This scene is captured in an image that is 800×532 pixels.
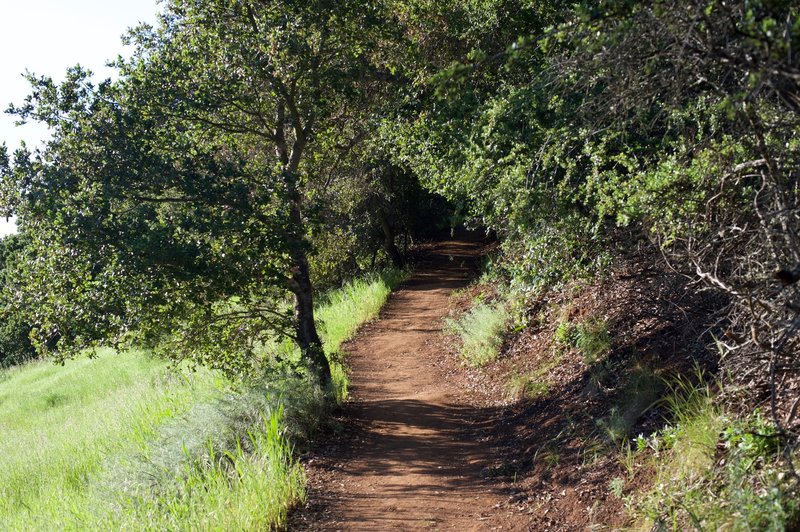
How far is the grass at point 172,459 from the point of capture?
255 inches

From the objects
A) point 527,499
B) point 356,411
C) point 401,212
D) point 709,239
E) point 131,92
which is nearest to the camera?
point 709,239

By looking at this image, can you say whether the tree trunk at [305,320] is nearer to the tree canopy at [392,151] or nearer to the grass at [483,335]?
the tree canopy at [392,151]

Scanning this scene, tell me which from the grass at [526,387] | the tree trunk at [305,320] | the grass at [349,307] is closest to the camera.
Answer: the grass at [526,387]

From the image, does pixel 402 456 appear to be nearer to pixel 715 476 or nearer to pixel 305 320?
pixel 305 320

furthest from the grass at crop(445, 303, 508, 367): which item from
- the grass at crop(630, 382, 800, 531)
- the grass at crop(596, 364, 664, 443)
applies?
the grass at crop(630, 382, 800, 531)

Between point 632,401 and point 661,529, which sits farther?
point 632,401

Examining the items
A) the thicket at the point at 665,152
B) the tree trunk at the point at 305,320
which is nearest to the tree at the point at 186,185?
the tree trunk at the point at 305,320

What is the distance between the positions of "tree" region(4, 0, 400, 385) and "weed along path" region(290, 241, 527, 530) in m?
1.30

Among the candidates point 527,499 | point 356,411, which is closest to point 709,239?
point 527,499

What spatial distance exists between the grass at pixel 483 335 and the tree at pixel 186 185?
2.93 m

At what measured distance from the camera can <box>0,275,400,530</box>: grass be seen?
255 inches

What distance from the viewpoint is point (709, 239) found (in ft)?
19.0

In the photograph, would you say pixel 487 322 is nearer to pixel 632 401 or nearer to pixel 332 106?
pixel 332 106

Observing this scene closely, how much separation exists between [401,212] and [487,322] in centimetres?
1149
